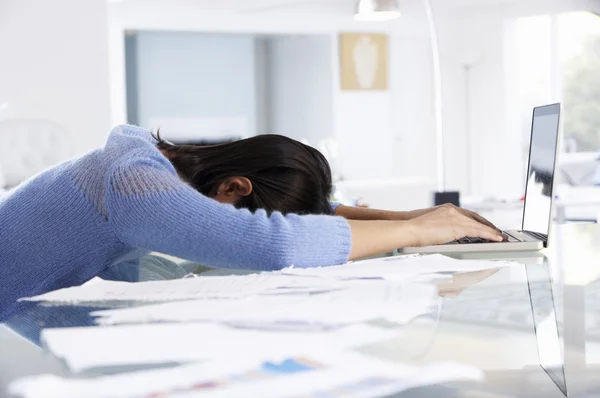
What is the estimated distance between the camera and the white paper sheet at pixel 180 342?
24.7 inches

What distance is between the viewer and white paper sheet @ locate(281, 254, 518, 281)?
1100mm

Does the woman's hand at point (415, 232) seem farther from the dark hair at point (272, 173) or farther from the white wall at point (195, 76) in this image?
the white wall at point (195, 76)

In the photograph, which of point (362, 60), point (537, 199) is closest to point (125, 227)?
point (537, 199)

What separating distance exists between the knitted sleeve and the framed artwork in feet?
26.0

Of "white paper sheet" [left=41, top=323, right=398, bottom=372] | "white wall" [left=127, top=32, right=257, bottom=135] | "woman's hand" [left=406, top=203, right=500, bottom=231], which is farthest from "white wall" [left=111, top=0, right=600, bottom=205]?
"white paper sheet" [left=41, top=323, right=398, bottom=372]

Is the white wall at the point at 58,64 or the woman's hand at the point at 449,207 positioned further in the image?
the white wall at the point at 58,64

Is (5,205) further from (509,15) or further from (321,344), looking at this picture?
(509,15)

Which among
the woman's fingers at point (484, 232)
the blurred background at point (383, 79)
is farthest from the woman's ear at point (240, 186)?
the blurred background at point (383, 79)

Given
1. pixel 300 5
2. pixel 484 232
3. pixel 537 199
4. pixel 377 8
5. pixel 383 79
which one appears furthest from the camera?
pixel 383 79

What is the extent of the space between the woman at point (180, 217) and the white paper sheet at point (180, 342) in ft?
0.89

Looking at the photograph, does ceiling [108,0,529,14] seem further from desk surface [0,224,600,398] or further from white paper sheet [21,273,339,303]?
desk surface [0,224,600,398]

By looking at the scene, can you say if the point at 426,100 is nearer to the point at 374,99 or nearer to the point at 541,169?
the point at 374,99

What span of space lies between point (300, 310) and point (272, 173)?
423mm

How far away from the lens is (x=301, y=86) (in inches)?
379
